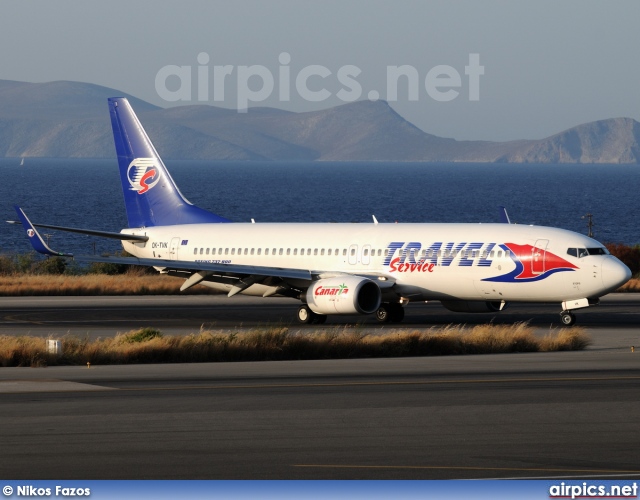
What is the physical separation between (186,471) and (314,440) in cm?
287

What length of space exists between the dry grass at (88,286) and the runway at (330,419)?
28.6 meters

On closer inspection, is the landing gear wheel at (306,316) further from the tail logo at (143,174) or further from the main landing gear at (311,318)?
the tail logo at (143,174)

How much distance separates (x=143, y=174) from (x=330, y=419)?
32.5 m

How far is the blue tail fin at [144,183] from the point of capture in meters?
50.2

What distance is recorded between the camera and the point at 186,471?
15195mm

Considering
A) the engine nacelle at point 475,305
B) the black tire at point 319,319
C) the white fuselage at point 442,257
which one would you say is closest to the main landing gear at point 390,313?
the white fuselage at point 442,257

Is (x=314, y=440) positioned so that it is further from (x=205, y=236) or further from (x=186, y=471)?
(x=205, y=236)

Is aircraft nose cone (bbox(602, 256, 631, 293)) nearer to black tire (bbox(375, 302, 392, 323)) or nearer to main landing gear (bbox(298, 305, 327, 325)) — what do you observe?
black tire (bbox(375, 302, 392, 323))

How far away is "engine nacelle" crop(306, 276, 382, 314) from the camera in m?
40.6

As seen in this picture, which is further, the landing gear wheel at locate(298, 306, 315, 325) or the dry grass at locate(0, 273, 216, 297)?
the dry grass at locate(0, 273, 216, 297)

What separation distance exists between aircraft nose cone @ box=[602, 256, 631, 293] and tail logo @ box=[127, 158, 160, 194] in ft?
64.6

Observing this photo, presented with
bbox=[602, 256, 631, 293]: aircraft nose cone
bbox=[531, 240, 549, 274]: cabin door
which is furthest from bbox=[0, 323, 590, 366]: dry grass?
bbox=[531, 240, 549, 274]: cabin door

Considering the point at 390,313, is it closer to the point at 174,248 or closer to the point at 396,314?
the point at 396,314

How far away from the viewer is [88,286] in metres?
57.1
